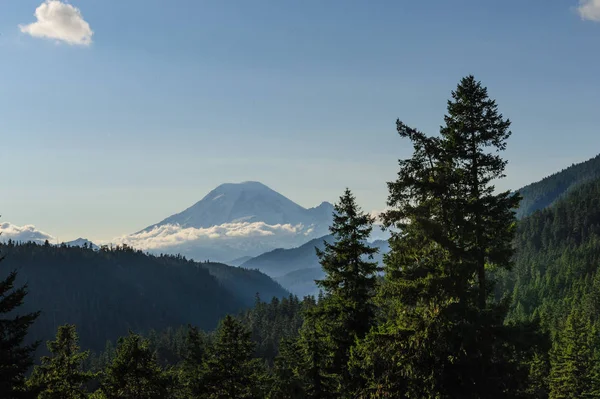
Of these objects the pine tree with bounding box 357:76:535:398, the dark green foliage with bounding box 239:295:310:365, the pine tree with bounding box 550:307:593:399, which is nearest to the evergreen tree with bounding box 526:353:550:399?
the pine tree with bounding box 550:307:593:399

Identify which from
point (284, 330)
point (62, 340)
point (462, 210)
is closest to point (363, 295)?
point (462, 210)

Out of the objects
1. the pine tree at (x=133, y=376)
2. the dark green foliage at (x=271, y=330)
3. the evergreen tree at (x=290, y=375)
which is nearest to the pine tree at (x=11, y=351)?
the pine tree at (x=133, y=376)

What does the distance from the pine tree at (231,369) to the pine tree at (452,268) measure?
42.0 feet

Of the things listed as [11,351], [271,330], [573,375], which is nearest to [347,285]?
[11,351]

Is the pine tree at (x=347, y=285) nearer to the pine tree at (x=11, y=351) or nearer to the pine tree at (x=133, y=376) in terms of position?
the pine tree at (x=133, y=376)

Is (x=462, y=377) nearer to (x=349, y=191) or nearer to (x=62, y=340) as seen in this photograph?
(x=349, y=191)

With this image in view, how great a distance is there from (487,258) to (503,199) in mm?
2724

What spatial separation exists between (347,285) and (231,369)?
10887mm

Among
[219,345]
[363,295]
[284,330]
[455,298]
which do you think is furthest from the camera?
[284,330]

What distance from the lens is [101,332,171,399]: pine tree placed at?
31.6 m

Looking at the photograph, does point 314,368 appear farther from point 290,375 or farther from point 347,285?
point 290,375

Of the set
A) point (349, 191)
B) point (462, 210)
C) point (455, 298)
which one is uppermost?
point (349, 191)

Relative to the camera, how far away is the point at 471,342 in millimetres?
20000

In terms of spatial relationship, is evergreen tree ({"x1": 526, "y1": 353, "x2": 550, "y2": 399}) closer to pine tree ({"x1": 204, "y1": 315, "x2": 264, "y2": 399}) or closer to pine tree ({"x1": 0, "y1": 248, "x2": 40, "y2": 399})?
pine tree ({"x1": 204, "y1": 315, "x2": 264, "y2": 399})
